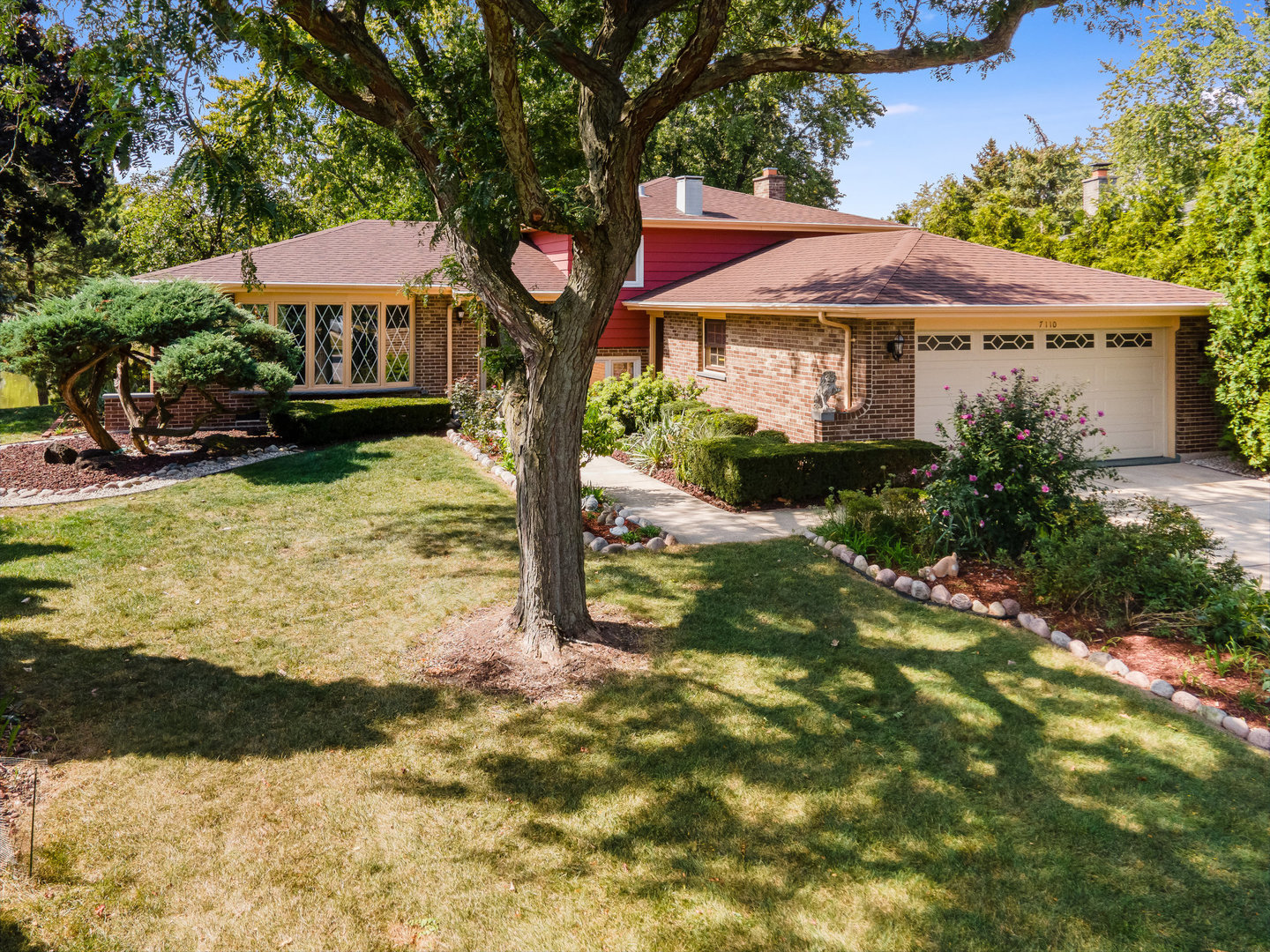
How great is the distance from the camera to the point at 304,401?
54.7 feet

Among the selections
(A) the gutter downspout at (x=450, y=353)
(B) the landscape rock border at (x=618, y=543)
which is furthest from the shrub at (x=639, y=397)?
(A) the gutter downspout at (x=450, y=353)

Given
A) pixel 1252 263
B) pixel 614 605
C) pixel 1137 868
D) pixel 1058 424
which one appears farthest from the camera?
pixel 1252 263

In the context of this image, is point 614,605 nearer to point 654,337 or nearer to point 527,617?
point 527,617

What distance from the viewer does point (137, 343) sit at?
14.1 meters

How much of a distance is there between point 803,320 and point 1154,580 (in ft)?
25.8

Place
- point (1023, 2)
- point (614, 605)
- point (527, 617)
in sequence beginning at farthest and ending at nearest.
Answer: point (614, 605) < point (1023, 2) < point (527, 617)

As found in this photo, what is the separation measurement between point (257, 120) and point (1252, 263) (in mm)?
12259

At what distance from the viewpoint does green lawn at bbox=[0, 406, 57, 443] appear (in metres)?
17.2

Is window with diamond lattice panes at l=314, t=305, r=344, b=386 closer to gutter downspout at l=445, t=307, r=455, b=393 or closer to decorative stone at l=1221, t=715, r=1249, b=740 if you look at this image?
gutter downspout at l=445, t=307, r=455, b=393

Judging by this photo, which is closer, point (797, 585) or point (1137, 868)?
point (1137, 868)

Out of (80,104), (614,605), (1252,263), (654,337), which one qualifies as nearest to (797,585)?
(614,605)

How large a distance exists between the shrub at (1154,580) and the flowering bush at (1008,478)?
0.63 meters

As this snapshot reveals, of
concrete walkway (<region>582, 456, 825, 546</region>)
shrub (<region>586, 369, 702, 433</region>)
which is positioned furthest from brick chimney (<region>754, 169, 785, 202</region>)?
concrete walkway (<region>582, 456, 825, 546</region>)

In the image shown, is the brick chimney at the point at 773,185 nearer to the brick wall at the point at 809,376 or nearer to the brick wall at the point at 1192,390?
the brick wall at the point at 809,376
